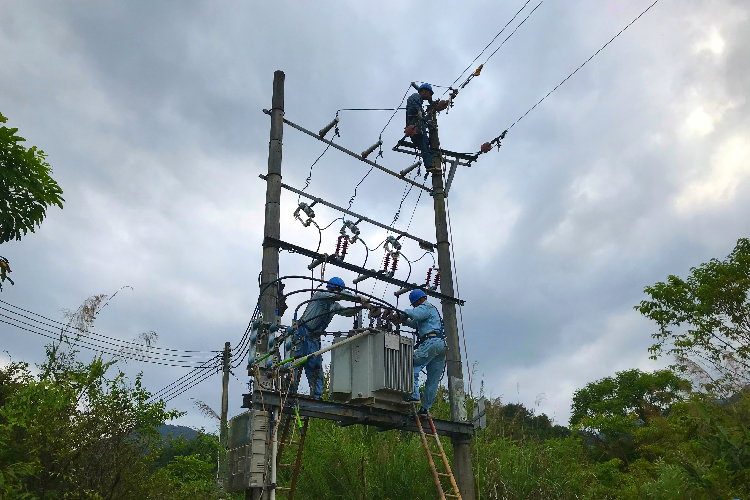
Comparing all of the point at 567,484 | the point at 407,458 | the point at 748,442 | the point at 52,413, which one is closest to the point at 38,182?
the point at 52,413

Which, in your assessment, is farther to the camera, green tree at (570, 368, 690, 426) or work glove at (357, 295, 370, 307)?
green tree at (570, 368, 690, 426)

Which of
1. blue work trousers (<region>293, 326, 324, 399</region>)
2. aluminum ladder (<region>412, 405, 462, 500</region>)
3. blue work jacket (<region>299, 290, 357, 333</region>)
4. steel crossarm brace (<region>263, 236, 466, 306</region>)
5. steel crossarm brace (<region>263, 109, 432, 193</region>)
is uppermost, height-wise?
steel crossarm brace (<region>263, 109, 432, 193</region>)

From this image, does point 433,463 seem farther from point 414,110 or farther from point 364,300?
point 414,110

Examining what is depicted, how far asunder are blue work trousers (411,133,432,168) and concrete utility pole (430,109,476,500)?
0.35 feet

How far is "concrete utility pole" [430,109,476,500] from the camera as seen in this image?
10.0 meters

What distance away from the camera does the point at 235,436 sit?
7.54 m

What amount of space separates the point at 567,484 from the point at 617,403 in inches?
1204

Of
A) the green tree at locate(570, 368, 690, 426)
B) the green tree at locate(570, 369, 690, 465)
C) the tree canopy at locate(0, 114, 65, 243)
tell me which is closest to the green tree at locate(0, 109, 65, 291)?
the tree canopy at locate(0, 114, 65, 243)

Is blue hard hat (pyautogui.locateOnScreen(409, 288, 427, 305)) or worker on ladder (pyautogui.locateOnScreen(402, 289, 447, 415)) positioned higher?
blue hard hat (pyautogui.locateOnScreen(409, 288, 427, 305))

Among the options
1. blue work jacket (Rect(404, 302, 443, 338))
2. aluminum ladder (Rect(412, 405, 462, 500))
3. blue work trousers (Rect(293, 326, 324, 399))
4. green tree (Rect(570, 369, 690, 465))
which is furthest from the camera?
green tree (Rect(570, 369, 690, 465))

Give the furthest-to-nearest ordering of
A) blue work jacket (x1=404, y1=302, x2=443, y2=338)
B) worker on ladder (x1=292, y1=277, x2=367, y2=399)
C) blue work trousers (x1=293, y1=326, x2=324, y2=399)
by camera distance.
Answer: blue work jacket (x1=404, y1=302, x2=443, y2=338)
blue work trousers (x1=293, y1=326, x2=324, y2=399)
worker on ladder (x1=292, y1=277, x2=367, y2=399)

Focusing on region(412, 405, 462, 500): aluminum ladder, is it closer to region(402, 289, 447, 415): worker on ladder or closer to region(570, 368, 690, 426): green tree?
region(402, 289, 447, 415): worker on ladder

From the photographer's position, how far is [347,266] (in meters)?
9.80

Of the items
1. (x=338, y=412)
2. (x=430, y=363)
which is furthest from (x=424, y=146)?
(x=338, y=412)
